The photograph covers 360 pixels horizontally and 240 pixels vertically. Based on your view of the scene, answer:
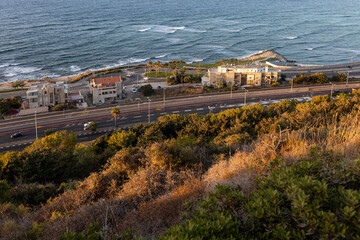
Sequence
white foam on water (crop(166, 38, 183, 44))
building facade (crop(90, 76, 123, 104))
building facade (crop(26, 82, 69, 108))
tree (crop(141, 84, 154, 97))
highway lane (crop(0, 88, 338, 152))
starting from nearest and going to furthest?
highway lane (crop(0, 88, 338, 152)) → building facade (crop(26, 82, 69, 108)) → building facade (crop(90, 76, 123, 104)) → tree (crop(141, 84, 154, 97)) → white foam on water (crop(166, 38, 183, 44))

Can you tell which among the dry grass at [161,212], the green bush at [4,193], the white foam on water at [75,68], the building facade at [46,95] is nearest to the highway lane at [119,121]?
the building facade at [46,95]

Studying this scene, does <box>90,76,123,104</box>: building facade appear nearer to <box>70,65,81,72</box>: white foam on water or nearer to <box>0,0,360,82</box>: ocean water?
<box>0,0,360,82</box>: ocean water

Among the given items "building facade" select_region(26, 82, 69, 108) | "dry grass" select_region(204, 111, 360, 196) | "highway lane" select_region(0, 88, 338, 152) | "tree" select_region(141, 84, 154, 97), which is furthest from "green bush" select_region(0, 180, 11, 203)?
"tree" select_region(141, 84, 154, 97)

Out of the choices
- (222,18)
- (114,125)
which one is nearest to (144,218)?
(114,125)

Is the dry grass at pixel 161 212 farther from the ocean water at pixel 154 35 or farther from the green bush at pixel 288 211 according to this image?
the ocean water at pixel 154 35

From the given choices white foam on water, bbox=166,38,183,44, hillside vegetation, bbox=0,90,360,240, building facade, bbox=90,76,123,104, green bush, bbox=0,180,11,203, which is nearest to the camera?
hillside vegetation, bbox=0,90,360,240

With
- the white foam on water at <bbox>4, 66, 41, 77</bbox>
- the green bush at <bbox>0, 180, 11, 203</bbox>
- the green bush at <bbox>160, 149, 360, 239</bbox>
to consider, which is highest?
the green bush at <bbox>160, 149, 360, 239</bbox>

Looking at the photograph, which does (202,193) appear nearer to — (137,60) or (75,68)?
(75,68)

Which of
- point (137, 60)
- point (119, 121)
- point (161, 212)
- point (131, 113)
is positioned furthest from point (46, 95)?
point (161, 212)
